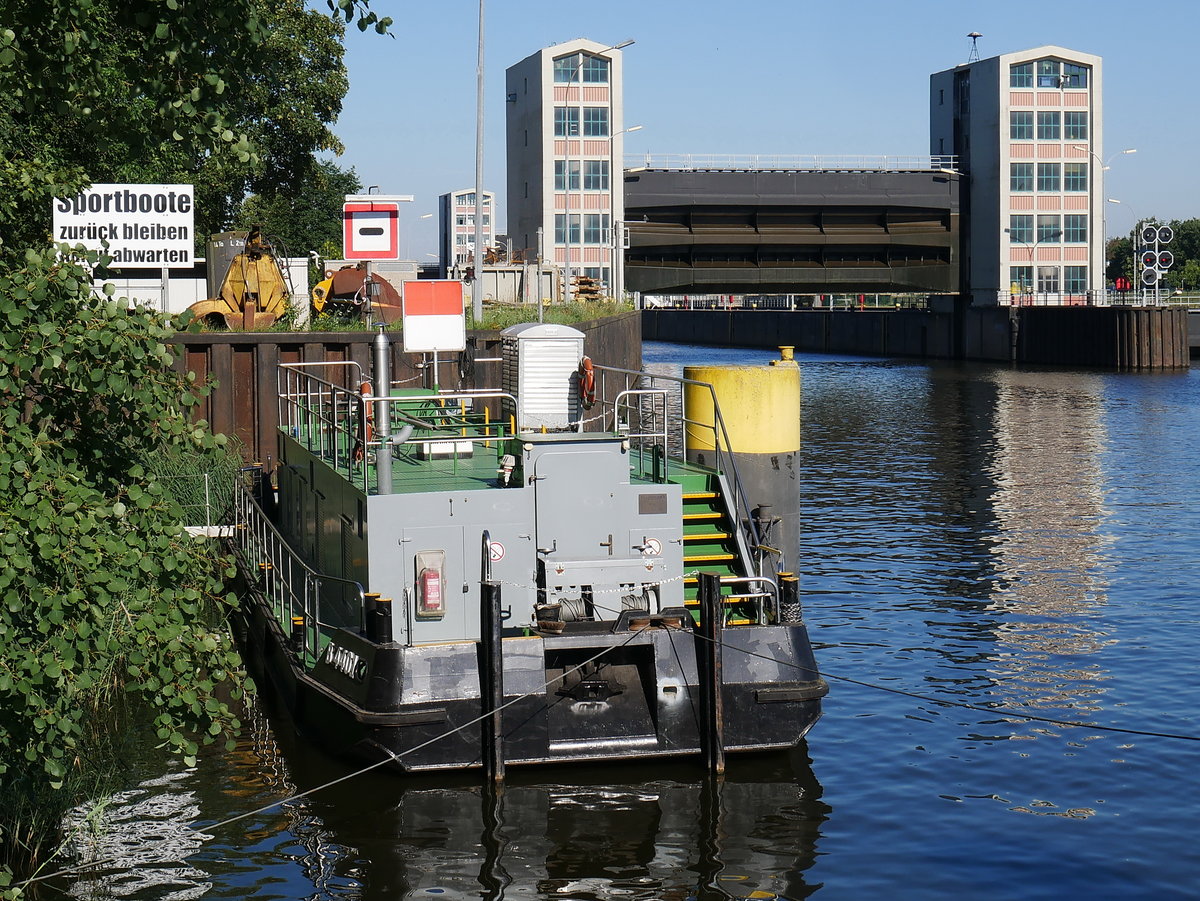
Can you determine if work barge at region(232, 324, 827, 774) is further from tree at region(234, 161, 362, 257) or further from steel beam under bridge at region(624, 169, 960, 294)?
steel beam under bridge at region(624, 169, 960, 294)

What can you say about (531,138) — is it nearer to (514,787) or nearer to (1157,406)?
(1157,406)

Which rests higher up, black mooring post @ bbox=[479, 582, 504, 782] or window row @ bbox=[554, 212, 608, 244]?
window row @ bbox=[554, 212, 608, 244]

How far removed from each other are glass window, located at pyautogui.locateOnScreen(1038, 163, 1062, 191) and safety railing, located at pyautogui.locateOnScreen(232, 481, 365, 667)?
8659 centimetres

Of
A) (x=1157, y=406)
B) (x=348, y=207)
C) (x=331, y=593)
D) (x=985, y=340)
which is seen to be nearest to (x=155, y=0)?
(x=331, y=593)

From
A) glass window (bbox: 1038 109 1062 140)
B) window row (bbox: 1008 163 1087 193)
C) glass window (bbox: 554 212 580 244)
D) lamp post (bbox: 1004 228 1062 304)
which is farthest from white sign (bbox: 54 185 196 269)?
glass window (bbox: 1038 109 1062 140)

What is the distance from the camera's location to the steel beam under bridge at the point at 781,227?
292 feet

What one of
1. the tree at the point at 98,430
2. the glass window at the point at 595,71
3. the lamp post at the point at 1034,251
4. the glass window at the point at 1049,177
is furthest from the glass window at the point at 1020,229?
the tree at the point at 98,430

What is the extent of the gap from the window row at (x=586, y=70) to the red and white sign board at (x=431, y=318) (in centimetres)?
7528

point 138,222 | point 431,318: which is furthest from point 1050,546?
point 138,222

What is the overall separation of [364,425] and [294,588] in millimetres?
4816

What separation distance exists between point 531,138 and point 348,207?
74433 millimetres

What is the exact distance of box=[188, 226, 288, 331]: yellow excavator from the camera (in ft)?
115

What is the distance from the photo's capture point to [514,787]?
1592 centimetres

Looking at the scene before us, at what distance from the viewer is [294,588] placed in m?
20.4
